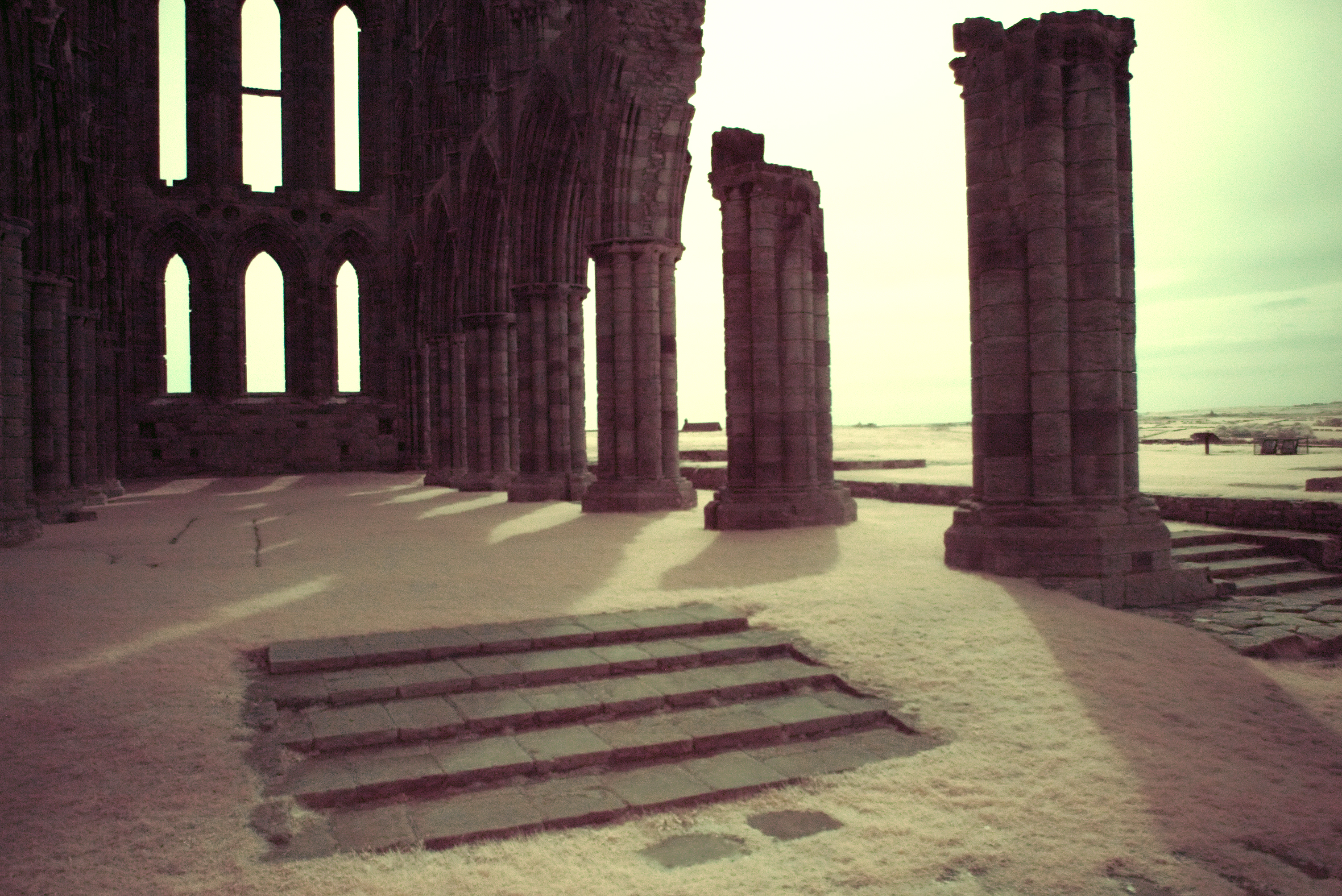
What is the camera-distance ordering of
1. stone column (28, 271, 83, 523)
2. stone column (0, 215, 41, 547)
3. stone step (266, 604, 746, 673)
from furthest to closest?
1. stone column (28, 271, 83, 523)
2. stone column (0, 215, 41, 547)
3. stone step (266, 604, 746, 673)

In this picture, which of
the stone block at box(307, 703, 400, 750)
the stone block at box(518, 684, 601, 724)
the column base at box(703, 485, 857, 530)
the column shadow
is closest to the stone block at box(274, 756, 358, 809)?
the stone block at box(307, 703, 400, 750)

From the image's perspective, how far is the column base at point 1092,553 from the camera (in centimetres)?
692

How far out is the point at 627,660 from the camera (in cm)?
521

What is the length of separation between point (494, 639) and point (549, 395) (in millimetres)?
11777

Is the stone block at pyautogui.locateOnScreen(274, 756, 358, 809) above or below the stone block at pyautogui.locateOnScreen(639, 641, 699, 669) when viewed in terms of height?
below

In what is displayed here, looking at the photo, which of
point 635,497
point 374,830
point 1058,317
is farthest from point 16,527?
point 1058,317

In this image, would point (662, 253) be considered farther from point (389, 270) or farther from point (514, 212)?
point (389, 270)

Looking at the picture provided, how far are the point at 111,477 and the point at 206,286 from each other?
8736mm

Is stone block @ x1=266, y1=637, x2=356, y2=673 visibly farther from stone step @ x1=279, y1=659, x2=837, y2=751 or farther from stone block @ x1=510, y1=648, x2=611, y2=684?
stone block @ x1=510, y1=648, x2=611, y2=684

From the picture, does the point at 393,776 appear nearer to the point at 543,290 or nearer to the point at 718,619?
the point at 718,619

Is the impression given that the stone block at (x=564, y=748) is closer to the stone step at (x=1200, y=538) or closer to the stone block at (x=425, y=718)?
the stone block at (x=425, y=718)

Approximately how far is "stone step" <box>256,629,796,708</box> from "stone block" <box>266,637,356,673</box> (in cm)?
4

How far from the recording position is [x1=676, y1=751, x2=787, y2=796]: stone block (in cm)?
390

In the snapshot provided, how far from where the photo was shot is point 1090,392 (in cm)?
730
